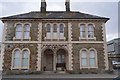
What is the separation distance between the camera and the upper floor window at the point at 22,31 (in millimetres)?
22109

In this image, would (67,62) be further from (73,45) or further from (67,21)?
(67,21)

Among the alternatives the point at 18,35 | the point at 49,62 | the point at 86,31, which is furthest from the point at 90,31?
the point at 18,35

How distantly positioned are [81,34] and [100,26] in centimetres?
266

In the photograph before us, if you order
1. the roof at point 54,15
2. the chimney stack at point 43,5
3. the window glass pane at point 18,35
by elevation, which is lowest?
the window glass pane at point 18,35

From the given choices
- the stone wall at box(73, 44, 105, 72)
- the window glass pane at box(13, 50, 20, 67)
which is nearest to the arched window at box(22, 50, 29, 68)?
the window glass pane at box(13, 50, 20, 67)

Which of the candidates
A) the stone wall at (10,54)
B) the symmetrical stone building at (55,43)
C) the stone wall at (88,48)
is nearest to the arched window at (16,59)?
the symmetrical stone building at (55,43)

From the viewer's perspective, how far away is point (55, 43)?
21812 millimetres

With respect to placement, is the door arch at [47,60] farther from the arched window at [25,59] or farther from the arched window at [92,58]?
the arched window at [92,58]

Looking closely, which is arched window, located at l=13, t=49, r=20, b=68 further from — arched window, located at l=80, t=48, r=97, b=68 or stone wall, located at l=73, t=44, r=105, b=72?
arched window, located at l=80, t=48, r=97, b=68

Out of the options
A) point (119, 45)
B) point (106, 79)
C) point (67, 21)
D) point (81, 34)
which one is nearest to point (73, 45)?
point (81, 34)

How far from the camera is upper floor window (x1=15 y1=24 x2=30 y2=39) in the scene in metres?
22.1

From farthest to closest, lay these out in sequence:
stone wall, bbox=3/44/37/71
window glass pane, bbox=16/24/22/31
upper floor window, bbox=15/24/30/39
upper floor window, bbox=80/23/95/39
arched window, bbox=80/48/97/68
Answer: window glass pane, bbox=16/24/22/31
upper floor window, bbox=80/23/95/39
upper floor window, bbox=15/24/30/39
arched window, bbox=80/48/97/68
stone wall, bbox=3/44/37/71

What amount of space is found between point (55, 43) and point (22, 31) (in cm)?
443

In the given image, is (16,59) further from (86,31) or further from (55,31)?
(86,31)
